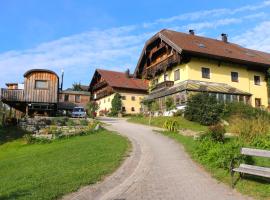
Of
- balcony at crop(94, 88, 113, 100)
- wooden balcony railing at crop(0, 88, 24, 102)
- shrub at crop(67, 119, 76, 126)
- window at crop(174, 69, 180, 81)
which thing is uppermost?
window at crop(174, 69, 180, 81)

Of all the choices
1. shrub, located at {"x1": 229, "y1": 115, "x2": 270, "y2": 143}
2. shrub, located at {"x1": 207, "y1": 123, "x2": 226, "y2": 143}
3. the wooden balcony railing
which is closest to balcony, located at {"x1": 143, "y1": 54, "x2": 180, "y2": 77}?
the wooden balcony railing

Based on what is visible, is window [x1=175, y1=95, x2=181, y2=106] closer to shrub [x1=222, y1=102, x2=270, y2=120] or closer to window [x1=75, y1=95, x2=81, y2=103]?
shrub [x1=222, y1=102, x2=270, y2=120]

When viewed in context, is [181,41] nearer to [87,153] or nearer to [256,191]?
[87,153]

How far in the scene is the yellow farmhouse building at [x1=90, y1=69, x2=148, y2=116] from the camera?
51531 mm

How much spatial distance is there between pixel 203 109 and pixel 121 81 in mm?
26156

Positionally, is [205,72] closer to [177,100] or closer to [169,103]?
[177,100]

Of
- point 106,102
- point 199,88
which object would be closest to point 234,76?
point 199,88

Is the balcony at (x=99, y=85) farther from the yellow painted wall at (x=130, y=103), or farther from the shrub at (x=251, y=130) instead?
the shrub at (x=251, y=130)

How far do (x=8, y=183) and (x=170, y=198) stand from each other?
17.2 feet

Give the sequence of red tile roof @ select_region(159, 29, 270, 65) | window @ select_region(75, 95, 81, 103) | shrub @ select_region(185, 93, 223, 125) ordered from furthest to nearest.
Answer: window @ select_region(75, 95, 81, 103), red tile roof @ select_region(159, 29, 270, 65), shrub @ select_region(185, 93, 223, 125)

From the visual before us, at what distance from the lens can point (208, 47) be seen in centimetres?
3894

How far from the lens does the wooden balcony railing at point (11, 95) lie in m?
32.2

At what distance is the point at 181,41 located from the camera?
1492 inches

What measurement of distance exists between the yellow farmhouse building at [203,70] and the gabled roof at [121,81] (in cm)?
918
